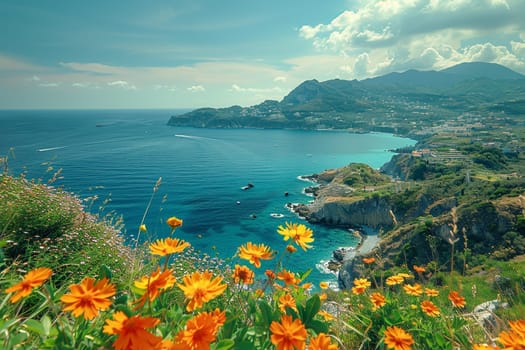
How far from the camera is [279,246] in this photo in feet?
127

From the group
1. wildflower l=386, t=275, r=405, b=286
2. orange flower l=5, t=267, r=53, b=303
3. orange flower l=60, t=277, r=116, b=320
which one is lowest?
wildflower l=386, t=275, r=405, b=286

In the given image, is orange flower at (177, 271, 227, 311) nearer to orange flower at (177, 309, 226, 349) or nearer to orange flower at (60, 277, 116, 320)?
orange flower at (177, 309, 226, 349)

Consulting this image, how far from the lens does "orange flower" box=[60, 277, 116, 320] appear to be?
110cm

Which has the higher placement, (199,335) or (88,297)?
(88,297)

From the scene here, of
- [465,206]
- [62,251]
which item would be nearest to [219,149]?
[465,206]

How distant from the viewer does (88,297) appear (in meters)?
1.15

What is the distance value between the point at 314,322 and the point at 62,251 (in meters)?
4.30

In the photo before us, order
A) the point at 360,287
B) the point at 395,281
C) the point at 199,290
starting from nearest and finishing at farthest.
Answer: the point at 199,290 → the point at 360,287 → the point at 395,281

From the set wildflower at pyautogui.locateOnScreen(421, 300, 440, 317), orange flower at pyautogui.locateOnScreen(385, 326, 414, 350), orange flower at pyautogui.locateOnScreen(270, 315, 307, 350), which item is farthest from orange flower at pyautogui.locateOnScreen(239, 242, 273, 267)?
wildflower at pyautogui.locateOnScreen(421, 300, 440, 317)

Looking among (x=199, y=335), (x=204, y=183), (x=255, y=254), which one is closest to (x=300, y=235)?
(x=255, y=254)

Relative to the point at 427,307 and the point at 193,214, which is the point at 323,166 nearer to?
the point at 193,214

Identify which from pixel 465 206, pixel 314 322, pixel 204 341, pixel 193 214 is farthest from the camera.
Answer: pixel 193 214

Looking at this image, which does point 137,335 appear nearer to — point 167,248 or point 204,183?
point 167,248

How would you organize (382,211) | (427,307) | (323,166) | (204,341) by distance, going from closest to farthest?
(204,341), (427,307), (382,211), (323,166)
